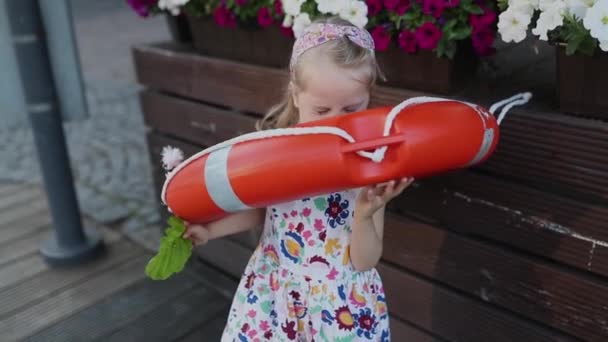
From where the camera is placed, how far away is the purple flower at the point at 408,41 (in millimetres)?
2006

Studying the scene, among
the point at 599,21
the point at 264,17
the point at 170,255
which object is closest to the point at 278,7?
the point at 264,17

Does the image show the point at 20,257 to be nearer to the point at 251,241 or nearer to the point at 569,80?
the point at 251,241

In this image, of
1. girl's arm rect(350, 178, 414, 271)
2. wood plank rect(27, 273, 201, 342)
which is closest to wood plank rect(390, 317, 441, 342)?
girl's arm rect(350, 178, 414, 271)

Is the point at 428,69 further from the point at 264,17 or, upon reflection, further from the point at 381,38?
the point at 264,17

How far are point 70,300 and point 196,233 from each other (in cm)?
156

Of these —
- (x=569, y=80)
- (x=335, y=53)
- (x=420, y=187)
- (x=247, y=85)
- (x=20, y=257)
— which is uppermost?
(x=335, y=53)

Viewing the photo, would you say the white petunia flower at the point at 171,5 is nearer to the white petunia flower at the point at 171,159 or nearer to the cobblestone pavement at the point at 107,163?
the white petunia flower at the point at 171,159

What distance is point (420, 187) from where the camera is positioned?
2217mm

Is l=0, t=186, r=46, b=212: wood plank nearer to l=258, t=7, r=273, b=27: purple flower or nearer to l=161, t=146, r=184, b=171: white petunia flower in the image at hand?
l=258, t=7, r=273, b=27: purple flower

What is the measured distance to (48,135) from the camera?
10.3ft

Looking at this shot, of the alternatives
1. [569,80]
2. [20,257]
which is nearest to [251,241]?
[20,257]

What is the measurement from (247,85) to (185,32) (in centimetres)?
69

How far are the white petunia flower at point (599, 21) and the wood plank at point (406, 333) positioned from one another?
1261mm

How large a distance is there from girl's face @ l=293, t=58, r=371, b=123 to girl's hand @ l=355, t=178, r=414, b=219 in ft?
0.74
